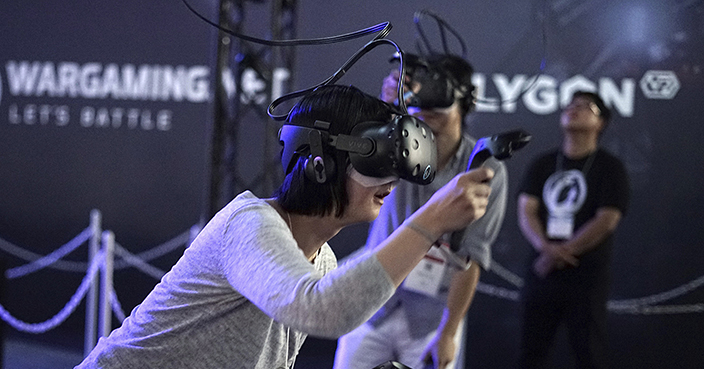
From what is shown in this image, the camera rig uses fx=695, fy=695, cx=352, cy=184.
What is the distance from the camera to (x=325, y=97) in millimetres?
1302

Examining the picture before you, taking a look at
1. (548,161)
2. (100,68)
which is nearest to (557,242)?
(548,161)

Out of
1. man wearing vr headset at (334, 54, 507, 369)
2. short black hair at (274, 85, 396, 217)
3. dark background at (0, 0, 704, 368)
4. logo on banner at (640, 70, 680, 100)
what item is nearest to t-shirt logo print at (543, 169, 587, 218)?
dark background at (0, 0, 704, 368)

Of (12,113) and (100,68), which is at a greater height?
(100,68)

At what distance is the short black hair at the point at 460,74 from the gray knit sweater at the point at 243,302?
1.10m

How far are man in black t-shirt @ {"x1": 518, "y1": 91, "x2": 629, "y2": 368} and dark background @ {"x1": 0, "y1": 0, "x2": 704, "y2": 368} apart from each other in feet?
3.71

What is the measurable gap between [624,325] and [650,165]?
4.01 ft

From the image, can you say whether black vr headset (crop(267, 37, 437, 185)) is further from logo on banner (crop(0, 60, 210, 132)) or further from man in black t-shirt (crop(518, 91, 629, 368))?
logo on banner (crop(0, 60, 210, 132))

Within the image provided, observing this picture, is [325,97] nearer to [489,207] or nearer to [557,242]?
[489,207]

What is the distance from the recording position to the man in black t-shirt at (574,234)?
3779 mm

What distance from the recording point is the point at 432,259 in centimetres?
242

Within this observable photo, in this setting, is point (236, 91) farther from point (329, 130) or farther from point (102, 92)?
point (329, 130)

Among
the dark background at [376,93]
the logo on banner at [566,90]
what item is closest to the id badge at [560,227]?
the dark background at [376,93]

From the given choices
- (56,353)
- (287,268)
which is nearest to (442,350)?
(287,268)

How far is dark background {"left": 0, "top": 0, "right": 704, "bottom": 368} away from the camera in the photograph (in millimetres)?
5191
